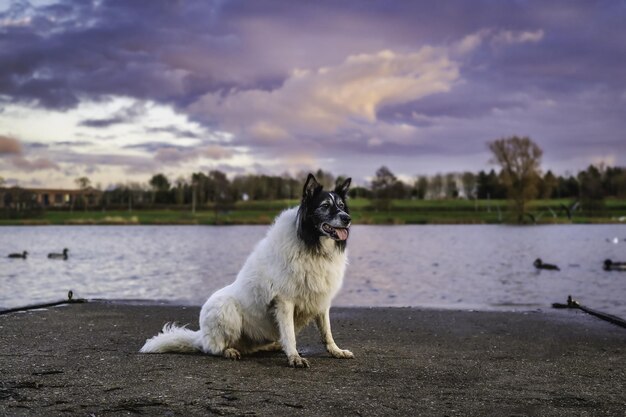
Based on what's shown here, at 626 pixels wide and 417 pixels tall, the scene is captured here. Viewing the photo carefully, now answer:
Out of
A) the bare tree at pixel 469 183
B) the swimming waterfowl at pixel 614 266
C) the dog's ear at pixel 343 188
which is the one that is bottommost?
the swimming waterfowl at pixel 614 266

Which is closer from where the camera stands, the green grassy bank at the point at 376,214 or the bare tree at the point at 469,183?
the green grassy bank at the point at 376,214

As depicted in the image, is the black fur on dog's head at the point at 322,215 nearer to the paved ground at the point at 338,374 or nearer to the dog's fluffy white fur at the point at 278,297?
the dog's fluffy white fur at the point at 278,297

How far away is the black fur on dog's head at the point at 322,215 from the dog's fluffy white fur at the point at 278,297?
0.43ft

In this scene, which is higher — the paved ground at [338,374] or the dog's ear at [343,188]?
the dog's ear at [343,188]

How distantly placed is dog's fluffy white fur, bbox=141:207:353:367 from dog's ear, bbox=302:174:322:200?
55 centimetres

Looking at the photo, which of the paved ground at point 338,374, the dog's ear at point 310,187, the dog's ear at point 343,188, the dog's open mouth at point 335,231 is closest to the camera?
the paved ground at point 338,374

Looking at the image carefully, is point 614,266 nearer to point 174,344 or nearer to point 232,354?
point 232,354

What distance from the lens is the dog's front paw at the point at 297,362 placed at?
8219 millimetres

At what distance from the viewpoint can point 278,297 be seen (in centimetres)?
838

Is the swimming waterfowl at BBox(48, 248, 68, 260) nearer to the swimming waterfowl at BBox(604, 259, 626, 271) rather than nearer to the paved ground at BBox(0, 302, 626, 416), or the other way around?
the paved ground at BBox(0, 302, 626, 416)

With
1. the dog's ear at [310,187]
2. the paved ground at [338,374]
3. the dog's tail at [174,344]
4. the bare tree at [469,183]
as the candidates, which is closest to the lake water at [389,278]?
the paved ground at [338,374]

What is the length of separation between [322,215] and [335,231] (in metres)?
0.28

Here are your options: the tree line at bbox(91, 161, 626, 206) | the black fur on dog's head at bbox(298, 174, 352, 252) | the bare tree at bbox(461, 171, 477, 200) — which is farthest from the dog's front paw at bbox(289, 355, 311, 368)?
the bare tree at bbox(461, 171, 477, 200)

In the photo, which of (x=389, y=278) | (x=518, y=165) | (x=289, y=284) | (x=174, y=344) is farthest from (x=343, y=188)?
(x=518, y=165)
